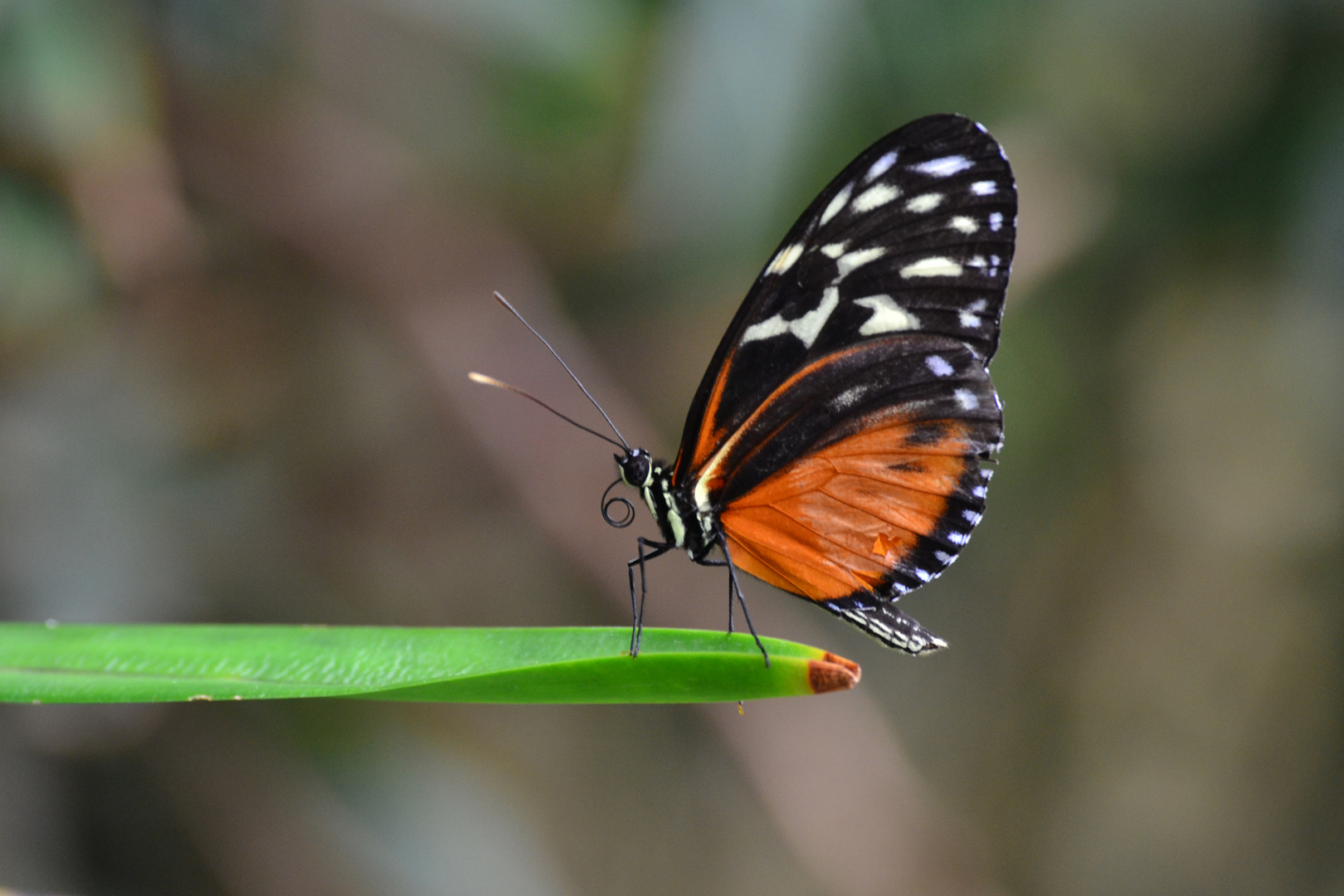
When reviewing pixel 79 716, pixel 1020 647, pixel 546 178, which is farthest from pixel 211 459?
pixel 1020 647

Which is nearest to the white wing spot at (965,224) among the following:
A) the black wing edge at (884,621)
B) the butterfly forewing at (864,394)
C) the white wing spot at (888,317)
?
the butterfly forewing at (864,394)

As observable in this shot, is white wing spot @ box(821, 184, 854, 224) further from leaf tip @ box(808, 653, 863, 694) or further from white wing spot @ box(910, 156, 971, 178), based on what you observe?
leaf tip @ box(808, 653, 863, 694)

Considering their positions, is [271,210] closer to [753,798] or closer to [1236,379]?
[753,798]

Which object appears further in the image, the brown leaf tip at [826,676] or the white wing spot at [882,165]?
the white wing spot at [882,165]

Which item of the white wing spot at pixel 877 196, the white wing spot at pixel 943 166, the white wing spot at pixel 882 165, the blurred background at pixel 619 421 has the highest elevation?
the white wing spot at pixel 943 166

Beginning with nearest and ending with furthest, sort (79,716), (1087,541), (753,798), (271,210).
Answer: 1. (79,716)
2. (271,210)
3. (753,798)
4. (1087,541)

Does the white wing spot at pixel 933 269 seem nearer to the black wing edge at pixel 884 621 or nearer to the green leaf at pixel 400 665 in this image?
the black wing edge at pixel 884 621

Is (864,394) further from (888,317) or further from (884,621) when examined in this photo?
(884,621)

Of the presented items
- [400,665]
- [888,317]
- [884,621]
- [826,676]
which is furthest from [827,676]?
[888,317]
